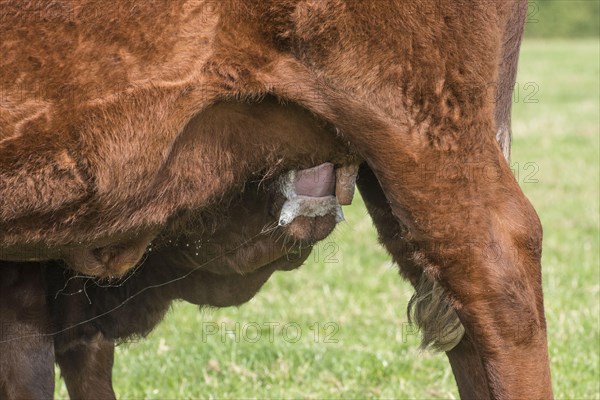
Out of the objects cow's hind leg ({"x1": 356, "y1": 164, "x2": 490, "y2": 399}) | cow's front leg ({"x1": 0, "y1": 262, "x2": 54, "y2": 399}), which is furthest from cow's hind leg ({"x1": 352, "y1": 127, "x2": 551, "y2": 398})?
cow's front leg ({"x1": 0, "y1": 262, "x2": 54, "y2": 399})

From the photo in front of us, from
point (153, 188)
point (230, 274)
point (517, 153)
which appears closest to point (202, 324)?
point (230, 274)

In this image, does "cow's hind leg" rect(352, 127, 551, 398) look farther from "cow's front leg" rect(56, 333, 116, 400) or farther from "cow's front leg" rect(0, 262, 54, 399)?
"cow's front leg" rect(56, 333, 116, 400)

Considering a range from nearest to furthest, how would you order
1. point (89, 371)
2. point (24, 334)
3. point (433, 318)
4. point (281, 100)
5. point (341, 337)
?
point (281, 100) → point (433, 318) → point (24, 334) → point (89, 371) → point (341, 337)

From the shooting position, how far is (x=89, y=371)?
389cm

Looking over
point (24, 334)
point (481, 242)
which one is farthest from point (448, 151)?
point (24, 334)

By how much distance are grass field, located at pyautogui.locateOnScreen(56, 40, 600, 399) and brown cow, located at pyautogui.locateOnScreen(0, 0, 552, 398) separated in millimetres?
987

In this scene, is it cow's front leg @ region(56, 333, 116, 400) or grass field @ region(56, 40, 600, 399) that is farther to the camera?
grass field @ region(56, 40, 600, 399)

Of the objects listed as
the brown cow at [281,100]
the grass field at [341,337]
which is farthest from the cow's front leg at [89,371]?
the brown cow at [281,100]

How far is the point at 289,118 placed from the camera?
2.80 metres

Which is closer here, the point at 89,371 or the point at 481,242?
the point at 481,242

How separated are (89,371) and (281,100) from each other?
1.69 metres

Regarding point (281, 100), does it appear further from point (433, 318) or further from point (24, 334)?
point (24, 334)

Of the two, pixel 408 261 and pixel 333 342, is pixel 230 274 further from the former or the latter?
pixel 333 342

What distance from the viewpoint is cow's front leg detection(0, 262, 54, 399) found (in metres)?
3.38
